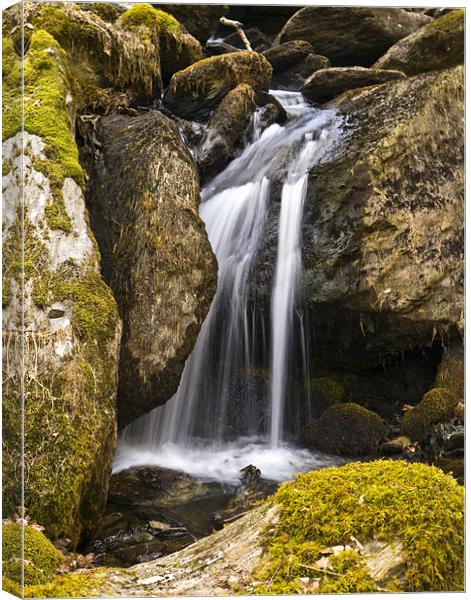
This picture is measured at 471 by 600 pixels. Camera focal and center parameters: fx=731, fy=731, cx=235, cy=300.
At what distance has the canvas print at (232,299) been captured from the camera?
166 inches

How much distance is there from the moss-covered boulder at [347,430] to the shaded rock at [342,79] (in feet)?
9.51

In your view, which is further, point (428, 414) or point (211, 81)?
point (211, 81)

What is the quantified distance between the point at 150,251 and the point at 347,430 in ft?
7.18

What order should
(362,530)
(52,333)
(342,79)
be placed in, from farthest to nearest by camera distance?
(342,79) < (52,333) < (362,530)

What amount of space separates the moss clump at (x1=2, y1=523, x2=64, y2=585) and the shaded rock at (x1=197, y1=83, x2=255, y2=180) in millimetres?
3858

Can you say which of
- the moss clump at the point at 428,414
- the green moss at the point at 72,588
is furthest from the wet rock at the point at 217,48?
the green moss at the point at 72,588

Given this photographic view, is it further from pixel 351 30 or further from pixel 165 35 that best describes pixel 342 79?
pixel 165 35

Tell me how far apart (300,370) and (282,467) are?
0.86 metres

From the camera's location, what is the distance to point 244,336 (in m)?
6.27

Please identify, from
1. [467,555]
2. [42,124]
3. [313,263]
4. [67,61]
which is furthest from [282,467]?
[67,61]

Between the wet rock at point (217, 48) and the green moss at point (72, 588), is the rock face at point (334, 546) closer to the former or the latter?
the green moss at point (72, 588)

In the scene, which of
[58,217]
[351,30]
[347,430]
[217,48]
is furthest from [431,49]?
[58,217]

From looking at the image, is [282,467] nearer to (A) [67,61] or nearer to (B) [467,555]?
(B) [467,555]

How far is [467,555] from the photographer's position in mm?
4281
